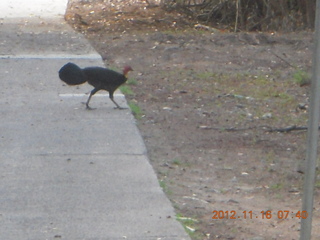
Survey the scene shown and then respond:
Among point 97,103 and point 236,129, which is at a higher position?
point 236,129

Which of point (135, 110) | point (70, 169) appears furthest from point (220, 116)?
point (70, 169)

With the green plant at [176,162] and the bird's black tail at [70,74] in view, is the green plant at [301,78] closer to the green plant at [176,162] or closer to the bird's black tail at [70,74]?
the bird's black tail at [70,74]

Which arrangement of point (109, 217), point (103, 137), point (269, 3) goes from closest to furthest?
point (109, 217) < point (103, 137) < point (269, 3)

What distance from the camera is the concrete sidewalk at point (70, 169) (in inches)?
195

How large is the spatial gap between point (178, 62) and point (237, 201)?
20.5 ft

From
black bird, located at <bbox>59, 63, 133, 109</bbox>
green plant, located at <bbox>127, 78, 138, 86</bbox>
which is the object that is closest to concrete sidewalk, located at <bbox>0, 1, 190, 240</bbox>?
black bird, located at <bbox>59, 63, 133, 109</bbox>

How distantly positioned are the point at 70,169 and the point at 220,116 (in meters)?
2.72

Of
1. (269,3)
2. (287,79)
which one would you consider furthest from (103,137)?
(269,3)

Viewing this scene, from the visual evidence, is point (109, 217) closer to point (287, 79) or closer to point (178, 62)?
point (287, 79)

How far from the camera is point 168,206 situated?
5.34 metres

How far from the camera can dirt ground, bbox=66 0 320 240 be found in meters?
5.41

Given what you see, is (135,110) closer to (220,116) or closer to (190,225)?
(220,116)

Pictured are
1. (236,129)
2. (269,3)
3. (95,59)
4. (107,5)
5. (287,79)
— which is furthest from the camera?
(107,5)

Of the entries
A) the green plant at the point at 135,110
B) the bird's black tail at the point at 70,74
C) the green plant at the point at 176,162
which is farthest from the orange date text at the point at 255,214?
the bird's black tail at the point at 70,74
